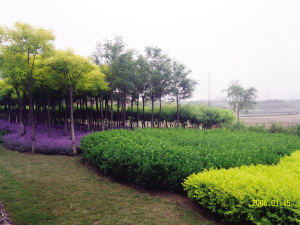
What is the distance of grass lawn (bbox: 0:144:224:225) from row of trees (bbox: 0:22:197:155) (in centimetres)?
367

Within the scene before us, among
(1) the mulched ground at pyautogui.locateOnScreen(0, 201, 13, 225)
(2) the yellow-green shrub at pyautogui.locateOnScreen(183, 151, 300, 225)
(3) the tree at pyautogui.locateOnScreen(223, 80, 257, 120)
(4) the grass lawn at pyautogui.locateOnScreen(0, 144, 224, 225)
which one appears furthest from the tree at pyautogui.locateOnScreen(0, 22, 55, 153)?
(3) the tree at pyautogui.locateOnScreen(223, 80, 257, 120)

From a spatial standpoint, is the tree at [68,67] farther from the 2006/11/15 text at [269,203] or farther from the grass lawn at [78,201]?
the 2006/11/15 text at [269,203]

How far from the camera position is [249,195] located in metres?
3.48

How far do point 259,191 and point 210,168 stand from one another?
4.91 feet

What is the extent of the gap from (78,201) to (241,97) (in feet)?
86.6

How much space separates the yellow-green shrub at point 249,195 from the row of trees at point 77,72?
7515mm

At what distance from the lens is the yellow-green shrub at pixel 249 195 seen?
3154mm

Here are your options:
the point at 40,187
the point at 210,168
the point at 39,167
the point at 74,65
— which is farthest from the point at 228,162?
the point at 74,65

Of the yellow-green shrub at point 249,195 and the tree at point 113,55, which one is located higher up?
the tree at point 113,55

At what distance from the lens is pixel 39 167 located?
25.4 ft

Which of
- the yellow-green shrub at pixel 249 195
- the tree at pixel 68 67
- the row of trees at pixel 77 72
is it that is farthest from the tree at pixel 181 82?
the yellow-green shrub at pixel 249 195

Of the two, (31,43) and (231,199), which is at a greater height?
(31,43)

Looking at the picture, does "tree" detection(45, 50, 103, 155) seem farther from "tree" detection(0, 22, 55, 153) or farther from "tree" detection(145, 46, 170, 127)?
"tree" detection(145, 46, 170, 127)

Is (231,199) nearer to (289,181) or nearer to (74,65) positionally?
(289,181)
